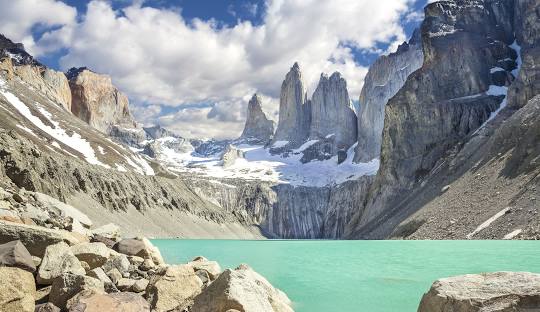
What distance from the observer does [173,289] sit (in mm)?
13094

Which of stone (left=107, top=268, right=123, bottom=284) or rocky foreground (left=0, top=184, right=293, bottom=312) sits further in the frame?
A: stone (left=107, top=268, right=123, bottom=284)

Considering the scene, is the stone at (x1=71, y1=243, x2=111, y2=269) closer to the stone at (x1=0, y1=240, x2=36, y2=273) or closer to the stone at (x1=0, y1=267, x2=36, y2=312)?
the stone at (x1=0, y1=240, x2=36, y2=273)

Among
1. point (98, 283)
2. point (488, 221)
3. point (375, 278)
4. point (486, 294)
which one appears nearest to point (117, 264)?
point (98, 283)

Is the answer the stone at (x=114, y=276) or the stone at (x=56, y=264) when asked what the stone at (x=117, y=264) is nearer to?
the stone at (x=114, y=276)

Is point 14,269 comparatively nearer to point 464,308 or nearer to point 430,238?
point 464,308

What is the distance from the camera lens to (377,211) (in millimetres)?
119375

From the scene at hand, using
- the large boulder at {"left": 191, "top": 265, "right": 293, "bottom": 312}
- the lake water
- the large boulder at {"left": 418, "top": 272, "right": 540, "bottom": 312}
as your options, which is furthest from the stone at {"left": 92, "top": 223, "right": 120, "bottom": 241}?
the large boulder at {"left": 418, "top": 272, "right": 540, "bottom": 312}

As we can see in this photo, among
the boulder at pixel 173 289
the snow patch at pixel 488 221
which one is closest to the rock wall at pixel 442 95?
the snow patch at pixel 488 221

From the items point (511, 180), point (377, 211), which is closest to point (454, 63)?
point (377, 211)

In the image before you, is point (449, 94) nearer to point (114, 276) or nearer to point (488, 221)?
point (488, 221)

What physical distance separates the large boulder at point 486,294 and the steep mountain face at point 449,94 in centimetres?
8761

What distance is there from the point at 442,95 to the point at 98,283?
12205cm

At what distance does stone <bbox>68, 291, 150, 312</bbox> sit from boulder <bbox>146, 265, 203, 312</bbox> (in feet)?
2.93

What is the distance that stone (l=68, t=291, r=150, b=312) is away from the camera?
10.5 m
